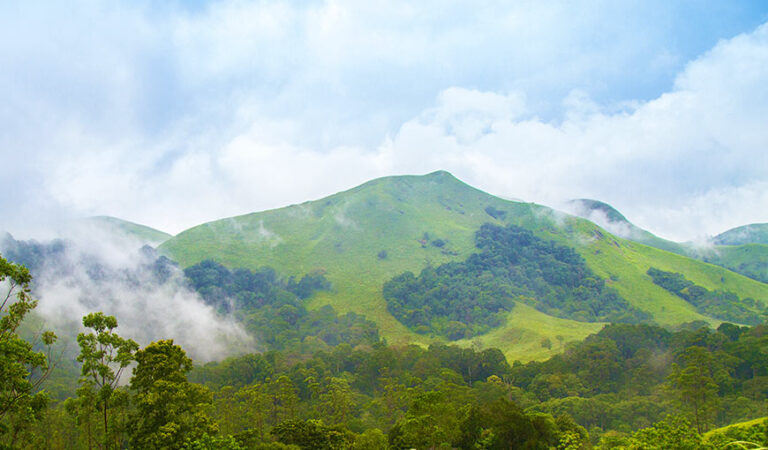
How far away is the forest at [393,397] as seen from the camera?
2692 centimetres

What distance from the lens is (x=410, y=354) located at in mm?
101812

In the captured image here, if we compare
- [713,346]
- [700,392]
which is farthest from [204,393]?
[713,346]

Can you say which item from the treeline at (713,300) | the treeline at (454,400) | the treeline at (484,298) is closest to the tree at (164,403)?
the treeline at (454,400)

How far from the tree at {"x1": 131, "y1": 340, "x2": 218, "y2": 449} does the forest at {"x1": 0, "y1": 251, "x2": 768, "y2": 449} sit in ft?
0.29

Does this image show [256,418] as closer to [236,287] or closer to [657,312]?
[236,287]

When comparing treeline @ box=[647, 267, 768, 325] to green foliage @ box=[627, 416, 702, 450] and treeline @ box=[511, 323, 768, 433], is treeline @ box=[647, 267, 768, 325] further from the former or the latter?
green foliage @ box=[627, 416, 702, 450]

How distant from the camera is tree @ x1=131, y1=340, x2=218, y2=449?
27.8 meters

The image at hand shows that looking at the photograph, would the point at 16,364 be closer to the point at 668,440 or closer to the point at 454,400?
the point at 668,440

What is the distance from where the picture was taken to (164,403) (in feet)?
94.4

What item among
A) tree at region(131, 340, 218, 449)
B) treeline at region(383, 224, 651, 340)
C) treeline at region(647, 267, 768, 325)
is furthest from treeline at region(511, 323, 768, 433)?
treeline at region(647, 267, 768, 325)

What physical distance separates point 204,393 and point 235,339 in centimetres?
12731

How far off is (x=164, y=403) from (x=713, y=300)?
196 metres

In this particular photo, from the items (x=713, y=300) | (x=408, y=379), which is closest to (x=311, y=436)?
(x=408, y=379)

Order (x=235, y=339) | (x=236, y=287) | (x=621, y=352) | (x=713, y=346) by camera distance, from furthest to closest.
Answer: (x=236, y=287), (x=235, y=339), (x=621, y=352), (x=713, y=346)
